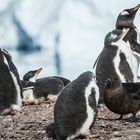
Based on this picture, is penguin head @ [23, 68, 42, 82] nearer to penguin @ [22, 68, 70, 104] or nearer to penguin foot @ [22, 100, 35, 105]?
penguin @ [22, 68, 70, 104]

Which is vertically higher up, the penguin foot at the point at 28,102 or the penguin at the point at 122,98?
the penguin at the point at 122,98

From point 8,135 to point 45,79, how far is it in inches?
136

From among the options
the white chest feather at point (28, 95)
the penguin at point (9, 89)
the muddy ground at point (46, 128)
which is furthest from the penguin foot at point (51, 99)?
the muddy ground at point (46, 128)

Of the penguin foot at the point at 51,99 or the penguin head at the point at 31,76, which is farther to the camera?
the penguin head at the point at 31,76

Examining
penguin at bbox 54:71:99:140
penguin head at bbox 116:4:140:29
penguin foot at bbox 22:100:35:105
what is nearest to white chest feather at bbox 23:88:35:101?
penguin foot at bbox 22:100:35:105

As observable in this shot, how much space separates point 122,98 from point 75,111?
3.81 feet

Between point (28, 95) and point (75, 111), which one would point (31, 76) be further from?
point (75, 111)

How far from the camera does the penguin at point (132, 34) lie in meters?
10.1

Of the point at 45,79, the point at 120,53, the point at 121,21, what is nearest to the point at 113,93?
the point at 120,53

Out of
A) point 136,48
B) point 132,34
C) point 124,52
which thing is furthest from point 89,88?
point 132,34

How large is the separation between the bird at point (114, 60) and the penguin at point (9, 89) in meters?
1.06

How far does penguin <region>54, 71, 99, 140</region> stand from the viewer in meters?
6.30

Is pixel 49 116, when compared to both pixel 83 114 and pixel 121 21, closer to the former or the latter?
pixel 83 114

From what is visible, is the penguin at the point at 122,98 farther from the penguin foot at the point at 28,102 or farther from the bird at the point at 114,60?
the penguin foot at the point at 28,102
